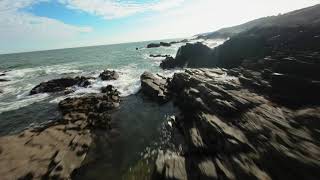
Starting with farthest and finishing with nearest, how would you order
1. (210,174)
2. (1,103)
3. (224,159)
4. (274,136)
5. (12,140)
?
(1,103), (12,140), (274,136), (224,159), (210,174)

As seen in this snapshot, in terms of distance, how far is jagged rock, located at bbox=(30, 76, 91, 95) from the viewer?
1439 inches

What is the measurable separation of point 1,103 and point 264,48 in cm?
4846

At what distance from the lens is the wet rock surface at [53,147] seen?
13.8 metres

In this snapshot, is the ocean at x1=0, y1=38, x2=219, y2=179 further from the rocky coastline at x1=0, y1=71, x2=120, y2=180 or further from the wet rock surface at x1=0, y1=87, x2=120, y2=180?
→ the wet rock surface at x1=0, y1=87, x2=120, y2=180

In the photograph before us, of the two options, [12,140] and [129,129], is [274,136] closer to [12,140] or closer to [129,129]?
[129,129]

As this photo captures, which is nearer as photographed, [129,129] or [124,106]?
[129,129]

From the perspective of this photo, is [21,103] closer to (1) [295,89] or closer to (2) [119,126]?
(2) [119,126]

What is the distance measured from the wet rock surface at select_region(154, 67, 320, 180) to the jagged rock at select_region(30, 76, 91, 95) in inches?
998

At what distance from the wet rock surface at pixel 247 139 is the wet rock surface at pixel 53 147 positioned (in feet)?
22.3

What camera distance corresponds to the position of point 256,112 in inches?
637

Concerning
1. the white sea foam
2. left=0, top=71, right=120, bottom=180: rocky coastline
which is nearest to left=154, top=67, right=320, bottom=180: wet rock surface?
left=0, top=71, right=120, bottom=180: rocky coastline

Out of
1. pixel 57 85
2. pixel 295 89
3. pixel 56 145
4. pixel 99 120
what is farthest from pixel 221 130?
pixel 57 85

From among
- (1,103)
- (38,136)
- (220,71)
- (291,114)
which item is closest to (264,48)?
(220,71)

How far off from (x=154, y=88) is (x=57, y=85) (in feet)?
64.7
